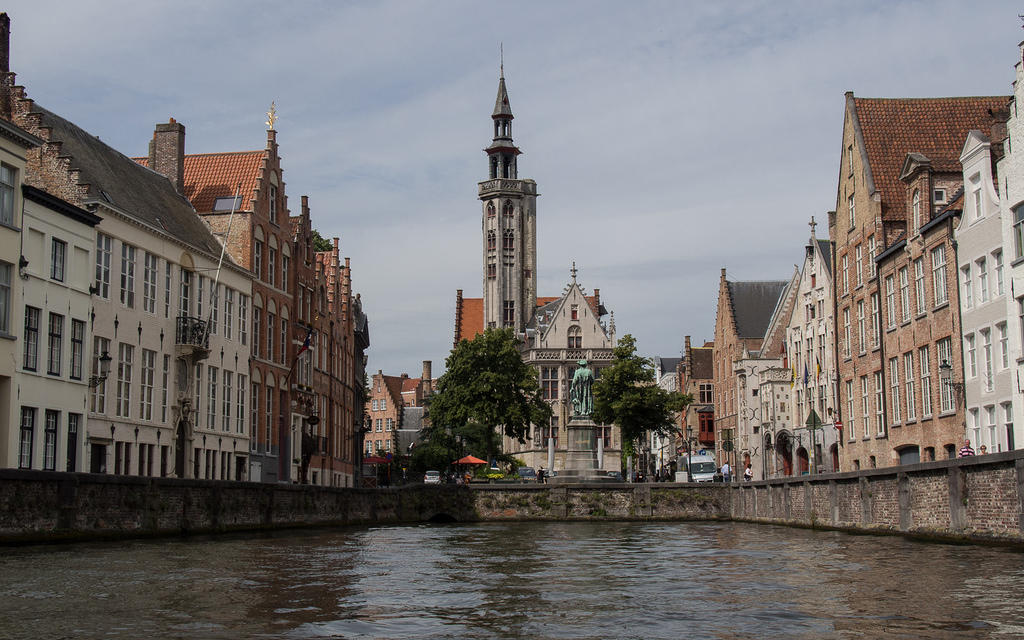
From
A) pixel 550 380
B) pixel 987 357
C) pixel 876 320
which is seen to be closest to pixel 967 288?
pixel 987 357

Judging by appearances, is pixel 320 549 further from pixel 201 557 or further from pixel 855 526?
pixel 855 526

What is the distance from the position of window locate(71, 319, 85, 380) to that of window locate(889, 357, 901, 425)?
86.9 ft

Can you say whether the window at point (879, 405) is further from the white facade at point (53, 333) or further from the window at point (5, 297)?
the window at point (5, 297)

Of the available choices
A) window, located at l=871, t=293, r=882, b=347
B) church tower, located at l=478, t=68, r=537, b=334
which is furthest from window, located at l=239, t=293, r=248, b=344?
church tower, located at l=478, t=68, r=537, b=334

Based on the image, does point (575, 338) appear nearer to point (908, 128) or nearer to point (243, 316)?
point (243, 316)

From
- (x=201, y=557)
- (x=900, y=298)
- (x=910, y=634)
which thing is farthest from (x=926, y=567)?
(x=900, y=298)

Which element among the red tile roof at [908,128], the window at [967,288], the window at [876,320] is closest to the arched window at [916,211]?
the red tile roof at [908,128]

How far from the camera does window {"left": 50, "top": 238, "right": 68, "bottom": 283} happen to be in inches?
1215

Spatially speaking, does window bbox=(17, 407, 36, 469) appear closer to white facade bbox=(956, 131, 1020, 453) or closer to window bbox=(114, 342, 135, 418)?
window bbox=(114, 342, 135, 418)

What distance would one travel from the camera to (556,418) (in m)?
99.2

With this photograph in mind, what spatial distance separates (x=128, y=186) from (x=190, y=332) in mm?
5234

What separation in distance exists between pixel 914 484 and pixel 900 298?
16.6m

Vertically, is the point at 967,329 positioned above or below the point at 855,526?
above

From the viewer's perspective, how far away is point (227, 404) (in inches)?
1711
